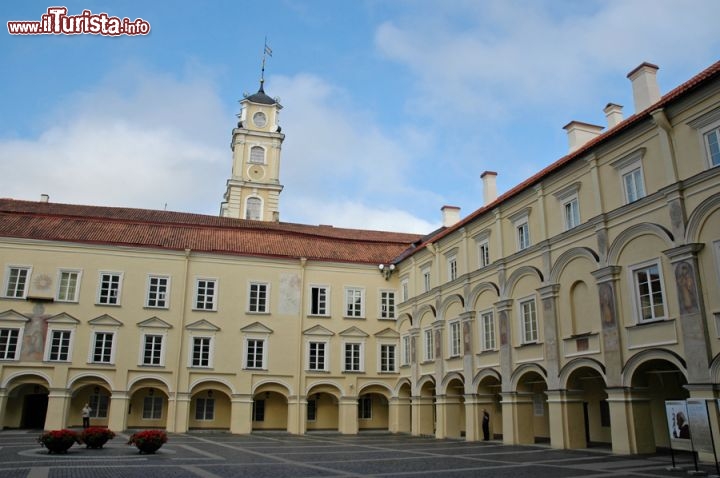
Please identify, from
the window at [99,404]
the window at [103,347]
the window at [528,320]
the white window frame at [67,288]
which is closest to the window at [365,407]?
the window at [99,404]

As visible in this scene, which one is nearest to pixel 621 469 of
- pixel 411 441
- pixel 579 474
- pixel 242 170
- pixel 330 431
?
pixel 579 474

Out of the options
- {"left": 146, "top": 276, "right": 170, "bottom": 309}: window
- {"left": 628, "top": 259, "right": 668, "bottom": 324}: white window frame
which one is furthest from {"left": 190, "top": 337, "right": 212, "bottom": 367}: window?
{"left": 628, "top": 259, "right": 668, "bottom": 324}: white window frame

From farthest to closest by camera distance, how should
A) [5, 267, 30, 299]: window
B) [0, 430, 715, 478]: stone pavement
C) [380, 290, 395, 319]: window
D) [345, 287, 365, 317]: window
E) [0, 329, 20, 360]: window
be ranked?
1. [380, 290, 395, 319]: window
2. [345, 287, 365, 317]: window
3. [5, 267, 30, 299]: window
4. [0, 329, 20, 360]: window
5. [0, 430, 715, 478]: stone pavement

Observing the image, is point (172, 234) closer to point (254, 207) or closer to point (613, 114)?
point (254, 207)

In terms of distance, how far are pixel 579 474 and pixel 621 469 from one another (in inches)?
61.6

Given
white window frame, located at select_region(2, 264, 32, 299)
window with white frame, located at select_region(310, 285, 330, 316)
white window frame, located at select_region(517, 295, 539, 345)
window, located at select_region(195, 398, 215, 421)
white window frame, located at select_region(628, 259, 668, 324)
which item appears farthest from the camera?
window with white frame, located at select_region(310, 285, 330, 316)

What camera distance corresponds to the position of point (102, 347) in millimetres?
32688

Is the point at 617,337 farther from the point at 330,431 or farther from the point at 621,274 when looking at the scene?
the point at 330,431

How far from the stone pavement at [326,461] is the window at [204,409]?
9114mm

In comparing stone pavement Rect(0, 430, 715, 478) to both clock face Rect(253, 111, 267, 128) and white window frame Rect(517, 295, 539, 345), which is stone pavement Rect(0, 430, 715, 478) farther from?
clock face Rect(253, 111, 267, 128)

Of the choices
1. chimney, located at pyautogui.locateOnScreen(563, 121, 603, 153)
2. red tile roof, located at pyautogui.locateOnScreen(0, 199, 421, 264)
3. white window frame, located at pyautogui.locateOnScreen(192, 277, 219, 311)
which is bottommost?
white window frame, located at pyautogui.locateOnScreen(192, 277, 219, 311)

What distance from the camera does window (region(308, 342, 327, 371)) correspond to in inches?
1410

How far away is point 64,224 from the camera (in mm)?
34750

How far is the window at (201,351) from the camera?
33969mm
